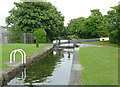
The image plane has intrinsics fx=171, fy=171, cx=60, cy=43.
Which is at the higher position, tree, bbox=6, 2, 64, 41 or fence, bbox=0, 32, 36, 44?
tree, bbox=6, 2, 64, 41

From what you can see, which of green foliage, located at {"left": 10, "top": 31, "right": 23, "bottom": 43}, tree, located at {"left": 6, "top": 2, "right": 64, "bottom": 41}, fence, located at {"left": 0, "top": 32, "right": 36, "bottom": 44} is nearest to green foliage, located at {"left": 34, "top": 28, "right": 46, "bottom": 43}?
fence, located at {"left": 0, "top": 32, "right": 36, "bottom": 44}

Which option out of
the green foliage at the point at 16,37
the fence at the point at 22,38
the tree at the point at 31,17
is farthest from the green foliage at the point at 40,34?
the green foliage at the point at 16,37

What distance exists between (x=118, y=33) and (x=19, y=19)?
16.1 m

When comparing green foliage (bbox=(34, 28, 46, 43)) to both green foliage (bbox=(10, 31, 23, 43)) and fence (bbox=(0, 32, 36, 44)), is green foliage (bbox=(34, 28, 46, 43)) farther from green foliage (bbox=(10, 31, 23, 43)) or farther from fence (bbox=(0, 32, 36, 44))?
green foliage (bbox=(10, 31, 23, 43))

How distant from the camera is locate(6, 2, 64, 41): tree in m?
25.6

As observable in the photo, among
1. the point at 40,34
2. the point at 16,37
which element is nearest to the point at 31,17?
the point at 40,34

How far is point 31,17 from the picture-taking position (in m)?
25.8

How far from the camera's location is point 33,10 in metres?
26.4

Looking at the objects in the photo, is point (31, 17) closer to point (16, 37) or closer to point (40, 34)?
point (40, 34)

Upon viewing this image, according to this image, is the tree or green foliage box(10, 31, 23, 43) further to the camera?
the tree

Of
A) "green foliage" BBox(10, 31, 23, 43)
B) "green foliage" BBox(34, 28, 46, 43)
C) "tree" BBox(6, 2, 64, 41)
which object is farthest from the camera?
"tree" BBox(6, 2, 64, 41)

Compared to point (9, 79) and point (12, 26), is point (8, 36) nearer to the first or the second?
point (12, 26)

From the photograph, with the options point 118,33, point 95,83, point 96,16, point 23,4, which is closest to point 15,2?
point 23,4

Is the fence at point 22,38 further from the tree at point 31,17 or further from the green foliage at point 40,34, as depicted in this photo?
the tree at point 31,17
